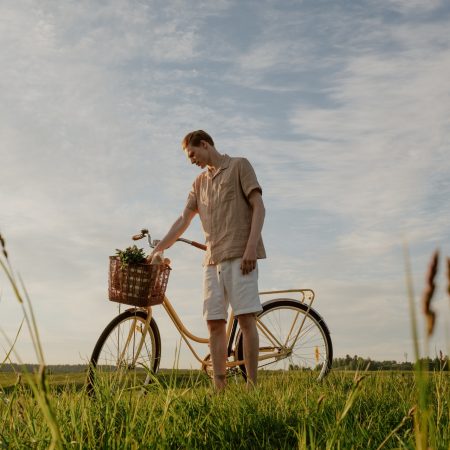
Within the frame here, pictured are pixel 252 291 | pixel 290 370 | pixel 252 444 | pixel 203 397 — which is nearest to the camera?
pixel 252 444

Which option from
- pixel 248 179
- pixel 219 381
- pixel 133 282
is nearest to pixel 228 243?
pixel 248 179

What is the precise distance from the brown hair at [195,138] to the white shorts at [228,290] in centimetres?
110

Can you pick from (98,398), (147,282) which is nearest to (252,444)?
(98,398)

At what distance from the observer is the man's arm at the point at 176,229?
5.77 m

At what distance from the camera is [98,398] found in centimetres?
291

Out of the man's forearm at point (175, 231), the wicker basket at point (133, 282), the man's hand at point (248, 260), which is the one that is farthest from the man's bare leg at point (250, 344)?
the man's forearm at point (175, 231)

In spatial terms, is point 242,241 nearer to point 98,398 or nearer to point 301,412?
point 301,412

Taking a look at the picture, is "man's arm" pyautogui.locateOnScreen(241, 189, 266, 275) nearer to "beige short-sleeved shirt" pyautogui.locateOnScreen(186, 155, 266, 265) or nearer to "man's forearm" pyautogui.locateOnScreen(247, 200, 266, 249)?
"man's forearm" pyautogui.locateOnScreen(247, 200, 266, 249)

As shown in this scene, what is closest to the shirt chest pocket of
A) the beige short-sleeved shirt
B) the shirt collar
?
the beige short-sleeved shirt

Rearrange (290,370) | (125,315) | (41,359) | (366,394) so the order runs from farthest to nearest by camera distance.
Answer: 1. (290,370)
2. (125,315)
3. (366,394)
4. (41,359)

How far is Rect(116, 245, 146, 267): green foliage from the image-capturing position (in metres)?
5.46

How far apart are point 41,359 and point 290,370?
5651 mm

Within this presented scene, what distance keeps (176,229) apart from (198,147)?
92 cm

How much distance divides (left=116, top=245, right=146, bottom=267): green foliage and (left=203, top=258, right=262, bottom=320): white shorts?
650 mm
